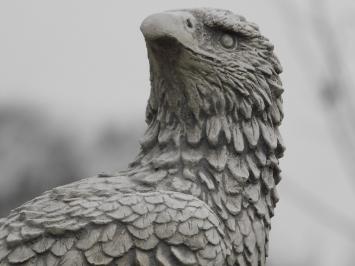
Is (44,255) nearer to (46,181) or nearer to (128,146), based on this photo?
(46,181)

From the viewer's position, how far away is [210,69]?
508cm

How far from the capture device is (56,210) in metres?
4.77

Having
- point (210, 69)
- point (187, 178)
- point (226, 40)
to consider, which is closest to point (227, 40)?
point (226, 40)

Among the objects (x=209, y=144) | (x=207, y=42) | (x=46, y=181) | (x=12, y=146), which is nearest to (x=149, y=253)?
(x=209, y=144)

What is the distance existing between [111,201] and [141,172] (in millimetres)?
345

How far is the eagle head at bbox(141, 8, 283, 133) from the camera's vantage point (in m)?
5.02

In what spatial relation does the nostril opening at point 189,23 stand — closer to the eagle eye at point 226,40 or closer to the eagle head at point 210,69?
the eagle head at point 210,69

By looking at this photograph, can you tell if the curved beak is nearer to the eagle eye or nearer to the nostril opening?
the nostril opening

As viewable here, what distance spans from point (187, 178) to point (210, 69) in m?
0.46

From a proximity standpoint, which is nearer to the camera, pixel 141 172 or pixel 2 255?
pixel 2 255

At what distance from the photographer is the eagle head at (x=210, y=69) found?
5.02m

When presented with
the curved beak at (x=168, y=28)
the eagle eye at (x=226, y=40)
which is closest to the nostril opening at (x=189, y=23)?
the curved beak at (x=168, y=28)

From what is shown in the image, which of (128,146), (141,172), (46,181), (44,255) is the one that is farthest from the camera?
(128,146)

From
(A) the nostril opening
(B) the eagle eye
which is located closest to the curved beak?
(A) the nostril opening
